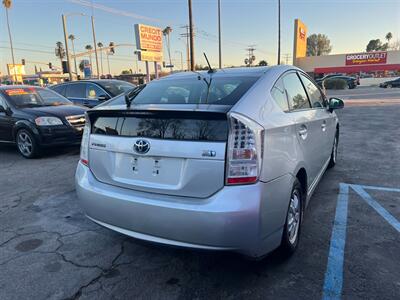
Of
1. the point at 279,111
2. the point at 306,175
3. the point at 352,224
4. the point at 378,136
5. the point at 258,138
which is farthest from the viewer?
the point at 378,136

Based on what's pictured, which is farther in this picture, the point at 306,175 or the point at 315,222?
the point at 315,222

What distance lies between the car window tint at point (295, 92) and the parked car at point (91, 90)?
22.5ft

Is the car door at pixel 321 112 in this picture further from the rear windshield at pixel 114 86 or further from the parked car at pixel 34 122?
the rear windshield at pixel 114 86

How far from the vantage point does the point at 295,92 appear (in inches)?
135

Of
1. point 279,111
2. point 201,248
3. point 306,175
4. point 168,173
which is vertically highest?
point 279,111

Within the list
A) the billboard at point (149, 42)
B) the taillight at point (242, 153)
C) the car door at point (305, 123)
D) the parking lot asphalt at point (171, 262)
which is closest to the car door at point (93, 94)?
the parking lot asphalt at point (171, 262)

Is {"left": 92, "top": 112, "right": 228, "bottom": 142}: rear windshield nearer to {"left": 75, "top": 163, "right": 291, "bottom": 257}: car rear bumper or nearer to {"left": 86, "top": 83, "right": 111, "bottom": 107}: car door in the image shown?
{"left": 75, "top": 163, "right": 291, "bottom": 257}: car rear bumper

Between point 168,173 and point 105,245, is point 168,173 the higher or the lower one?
the higher one

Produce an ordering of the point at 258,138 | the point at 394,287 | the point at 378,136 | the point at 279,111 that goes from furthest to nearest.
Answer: the point at 378,136, the point at 279,111, the point at 394,287, the point at 258,138

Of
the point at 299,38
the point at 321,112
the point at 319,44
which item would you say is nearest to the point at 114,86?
the point at 321,112

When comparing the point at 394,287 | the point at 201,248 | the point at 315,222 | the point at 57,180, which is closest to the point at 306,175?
the point at 315,222

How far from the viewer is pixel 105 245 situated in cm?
327

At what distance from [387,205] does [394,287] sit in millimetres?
1781

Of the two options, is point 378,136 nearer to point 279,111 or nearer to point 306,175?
point 306,175
